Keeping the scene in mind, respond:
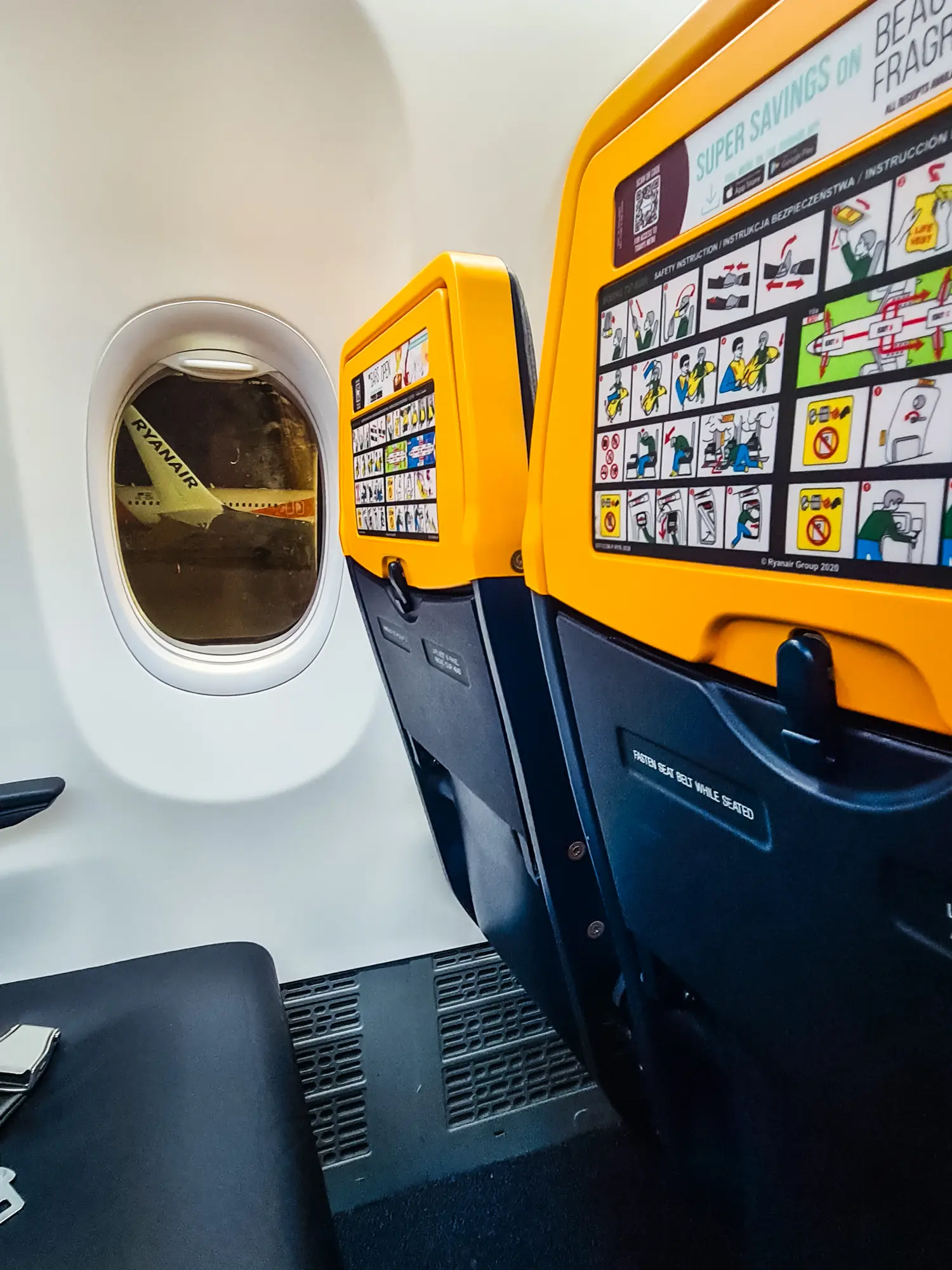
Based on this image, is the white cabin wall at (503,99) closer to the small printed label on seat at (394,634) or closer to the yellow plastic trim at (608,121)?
the small printed label on seat at (394,634)

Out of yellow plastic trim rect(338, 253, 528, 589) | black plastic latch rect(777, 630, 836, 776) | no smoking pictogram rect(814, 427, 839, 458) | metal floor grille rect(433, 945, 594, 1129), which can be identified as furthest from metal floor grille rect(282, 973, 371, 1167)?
no smoking pictogram rect(814, 427, 839, 458)

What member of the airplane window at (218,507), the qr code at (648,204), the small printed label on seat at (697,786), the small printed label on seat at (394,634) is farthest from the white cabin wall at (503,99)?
the small printed label on seat at (697,786)

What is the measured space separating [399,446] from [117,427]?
3.13ft

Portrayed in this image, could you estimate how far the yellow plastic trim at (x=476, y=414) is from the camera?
2.98 feet

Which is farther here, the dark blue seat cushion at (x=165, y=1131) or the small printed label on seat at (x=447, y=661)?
the small printed label on seat at (x=447, y=661)

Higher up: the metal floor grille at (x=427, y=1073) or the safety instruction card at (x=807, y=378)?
the safety instruction card at (x=807, y=378)

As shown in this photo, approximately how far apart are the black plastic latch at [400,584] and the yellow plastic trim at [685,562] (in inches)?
13.9

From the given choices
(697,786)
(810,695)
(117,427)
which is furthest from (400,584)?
(117,427)

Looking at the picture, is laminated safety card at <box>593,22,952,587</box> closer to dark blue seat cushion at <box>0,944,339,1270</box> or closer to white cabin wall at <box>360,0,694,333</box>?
dark blue seat cushion at <box>0,944,339,1270</box>

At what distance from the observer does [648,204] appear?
1.96ft

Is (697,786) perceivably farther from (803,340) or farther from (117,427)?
(117,427)

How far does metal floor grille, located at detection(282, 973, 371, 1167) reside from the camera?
5.90 ft

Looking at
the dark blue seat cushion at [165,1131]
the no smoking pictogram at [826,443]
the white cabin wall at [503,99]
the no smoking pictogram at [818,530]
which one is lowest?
the dark blue seat cushion at [165,1131]

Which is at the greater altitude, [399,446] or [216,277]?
[216,277]
